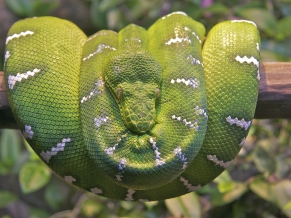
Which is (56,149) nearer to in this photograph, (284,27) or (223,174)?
(223,174)

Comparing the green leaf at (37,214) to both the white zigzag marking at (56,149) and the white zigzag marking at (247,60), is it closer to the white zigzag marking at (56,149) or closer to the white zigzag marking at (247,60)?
the white zigzag marking at (56,149)

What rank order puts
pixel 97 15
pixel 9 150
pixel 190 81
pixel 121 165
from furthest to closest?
pixel 97 15
pixel 9 150
pixel 190 81
pixel 121 165

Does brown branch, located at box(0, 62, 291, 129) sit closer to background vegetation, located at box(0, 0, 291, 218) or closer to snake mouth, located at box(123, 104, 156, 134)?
background vegetation, located at box(0, 0, 291, 218)

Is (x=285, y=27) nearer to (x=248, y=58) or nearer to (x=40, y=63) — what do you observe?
(x=248, y=58)

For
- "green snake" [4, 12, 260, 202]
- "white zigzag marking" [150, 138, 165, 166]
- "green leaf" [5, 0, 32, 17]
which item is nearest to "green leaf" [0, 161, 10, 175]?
"green snake" [4, 12, 260, 202]

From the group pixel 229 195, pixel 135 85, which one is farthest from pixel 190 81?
pixel 229 195

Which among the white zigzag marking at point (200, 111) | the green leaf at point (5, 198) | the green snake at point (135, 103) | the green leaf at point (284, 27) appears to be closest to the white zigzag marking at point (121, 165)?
the green snake at point (135, 103)
